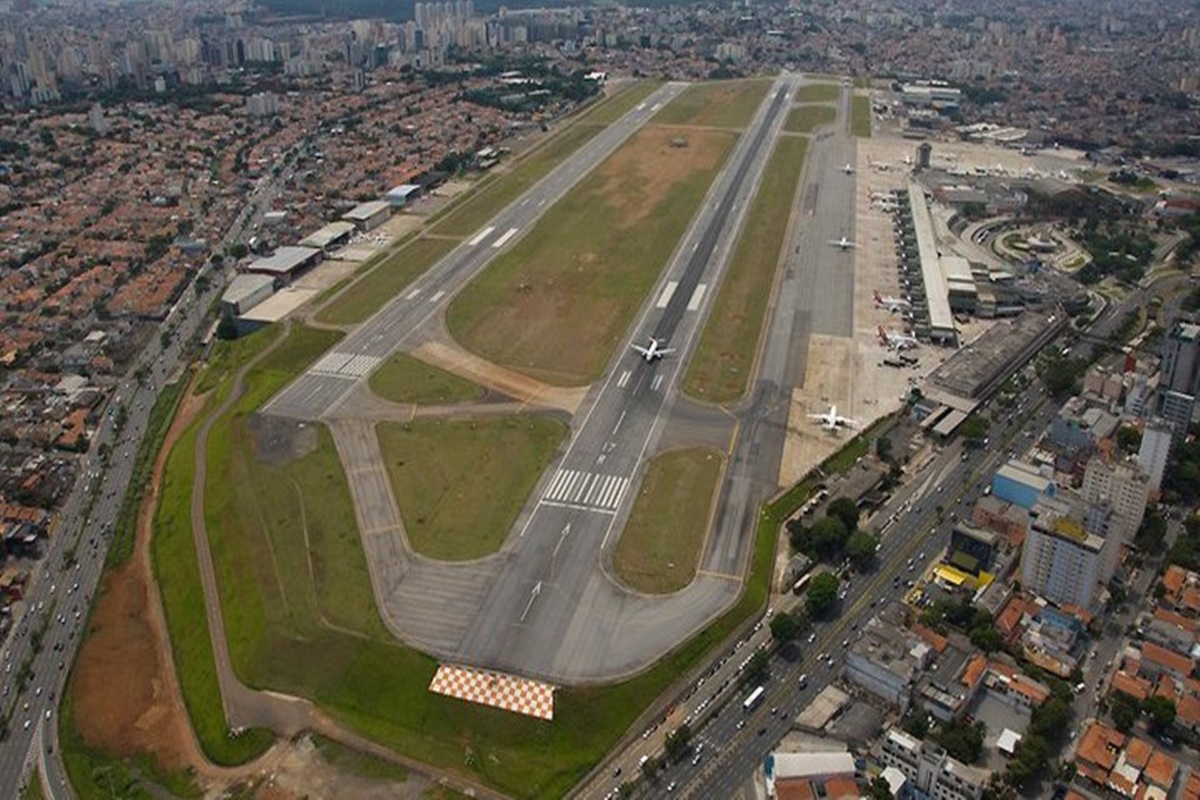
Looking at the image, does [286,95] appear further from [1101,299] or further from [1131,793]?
[1131,793]

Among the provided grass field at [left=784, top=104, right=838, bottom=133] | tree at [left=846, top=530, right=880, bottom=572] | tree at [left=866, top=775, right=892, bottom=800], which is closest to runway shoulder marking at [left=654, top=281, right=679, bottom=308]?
tree at [left=846, top=530, right=880, bottom=572]

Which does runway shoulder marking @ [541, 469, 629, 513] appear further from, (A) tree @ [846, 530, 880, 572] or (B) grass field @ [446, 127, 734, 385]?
(A) tree @ [846, 530, 880, 572]

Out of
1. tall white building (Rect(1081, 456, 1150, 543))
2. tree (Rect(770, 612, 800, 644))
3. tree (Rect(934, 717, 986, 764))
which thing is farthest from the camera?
tall white building (Rect(1081, 456, 1150, 543))

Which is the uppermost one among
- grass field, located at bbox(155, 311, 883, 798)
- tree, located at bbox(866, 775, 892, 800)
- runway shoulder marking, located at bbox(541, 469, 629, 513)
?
runway shoulder marking, located at bbox(541, 469, 629, 513)

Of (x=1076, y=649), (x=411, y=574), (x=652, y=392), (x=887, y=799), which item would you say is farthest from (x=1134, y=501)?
(x=411, y=574)

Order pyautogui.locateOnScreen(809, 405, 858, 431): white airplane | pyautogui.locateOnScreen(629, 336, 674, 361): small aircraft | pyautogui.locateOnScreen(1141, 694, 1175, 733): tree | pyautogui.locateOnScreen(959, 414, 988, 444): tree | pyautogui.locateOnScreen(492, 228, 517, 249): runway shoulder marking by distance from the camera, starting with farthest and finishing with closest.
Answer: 1. pyautogui.locateOnScreen(492, 228, 517, 249): runway shoulder marking
2. pyautogui.locateOnScreen(629, 336, 674, 361): small aircraft
3. pyautogui.locateOnScreen(809, 405, 858, 431): white airplane
4. pyautogui.locateOnScreen(959, 414, 988, 444): tree
5. pyautogui.locateOnScreen(1141, 694, 1175, 733): tree

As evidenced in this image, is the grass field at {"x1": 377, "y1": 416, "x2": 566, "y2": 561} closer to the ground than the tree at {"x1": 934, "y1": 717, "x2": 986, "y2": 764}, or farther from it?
farther from it

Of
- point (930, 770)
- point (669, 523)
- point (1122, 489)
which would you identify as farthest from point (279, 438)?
point (1122, 489)

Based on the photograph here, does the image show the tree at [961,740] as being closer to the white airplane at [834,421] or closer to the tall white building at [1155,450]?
the tall white building at [1155,450]

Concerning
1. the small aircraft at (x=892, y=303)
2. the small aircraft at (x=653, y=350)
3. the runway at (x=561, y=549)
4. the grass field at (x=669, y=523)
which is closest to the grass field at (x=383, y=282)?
the runway at (x=561, y=549)
